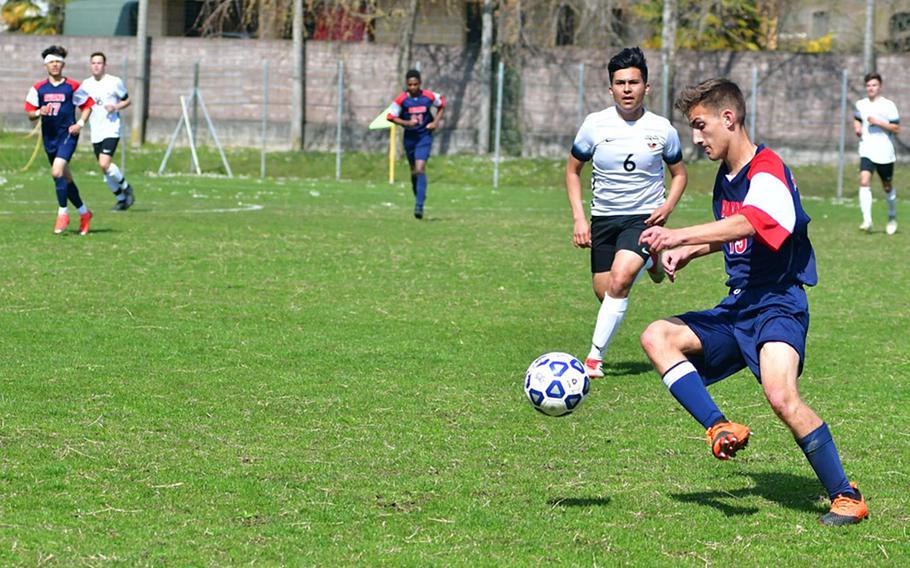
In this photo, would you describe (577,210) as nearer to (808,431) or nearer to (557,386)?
(557,386)

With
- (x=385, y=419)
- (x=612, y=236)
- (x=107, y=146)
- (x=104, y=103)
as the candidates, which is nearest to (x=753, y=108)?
(x=104, y=103)

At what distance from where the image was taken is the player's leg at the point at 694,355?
633cm

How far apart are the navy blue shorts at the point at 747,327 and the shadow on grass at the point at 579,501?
772mm

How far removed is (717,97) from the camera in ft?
20.3

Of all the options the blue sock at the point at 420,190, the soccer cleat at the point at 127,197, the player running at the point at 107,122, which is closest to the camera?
the player running at the point at 107,122

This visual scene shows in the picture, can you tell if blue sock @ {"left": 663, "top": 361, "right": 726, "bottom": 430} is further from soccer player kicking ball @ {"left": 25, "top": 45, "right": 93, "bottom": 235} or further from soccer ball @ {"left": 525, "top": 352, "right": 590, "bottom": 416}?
soccer player kicking ball @ {"left": 25, "top": 45, "right": 93, "bottom": 235}

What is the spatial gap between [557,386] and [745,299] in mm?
969

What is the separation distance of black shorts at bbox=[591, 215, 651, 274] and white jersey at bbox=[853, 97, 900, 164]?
11672 mm

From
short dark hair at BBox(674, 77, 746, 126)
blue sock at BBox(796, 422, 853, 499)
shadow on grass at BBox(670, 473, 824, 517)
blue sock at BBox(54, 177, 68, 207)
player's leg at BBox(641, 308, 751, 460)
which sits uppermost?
short dark hair at BBox(674, 77, 746, 126)

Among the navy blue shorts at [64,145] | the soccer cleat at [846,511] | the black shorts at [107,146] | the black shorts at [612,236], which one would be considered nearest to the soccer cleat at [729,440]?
the soccer cleat at [846,511]

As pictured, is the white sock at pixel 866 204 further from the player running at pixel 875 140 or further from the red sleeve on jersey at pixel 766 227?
the red sleeve on jersey at pixel 766 227

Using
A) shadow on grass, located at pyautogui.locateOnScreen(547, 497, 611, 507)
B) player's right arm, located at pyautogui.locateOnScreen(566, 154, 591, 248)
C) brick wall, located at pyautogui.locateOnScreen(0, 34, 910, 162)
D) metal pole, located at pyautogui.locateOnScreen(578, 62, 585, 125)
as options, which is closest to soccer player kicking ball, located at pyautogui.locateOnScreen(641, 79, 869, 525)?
shadow on grass, located at pyautogui.locateOnScreen(547, 497, 611, 507)

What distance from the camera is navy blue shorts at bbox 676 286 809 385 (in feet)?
20.1

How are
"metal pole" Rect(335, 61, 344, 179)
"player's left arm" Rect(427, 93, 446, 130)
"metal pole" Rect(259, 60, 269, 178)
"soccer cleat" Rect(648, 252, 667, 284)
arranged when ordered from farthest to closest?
1. "metal pole" Rect(335, 61, 344, 179)
2. "metal pole" Rect(259, 60, 269, 178)
3. "player's left arm" Rect(427, 93, 446, 130)
4. "soccer cleat" Rect(648, 252, 667, 284)
